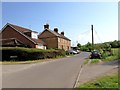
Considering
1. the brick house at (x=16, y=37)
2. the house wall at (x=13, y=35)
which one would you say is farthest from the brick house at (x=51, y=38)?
the house wall at (x=13, y=35)

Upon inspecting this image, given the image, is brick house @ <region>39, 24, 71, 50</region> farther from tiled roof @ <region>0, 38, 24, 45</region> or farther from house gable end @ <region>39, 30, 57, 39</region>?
tiled roof @ <region>0, 38, 24, 45</region>

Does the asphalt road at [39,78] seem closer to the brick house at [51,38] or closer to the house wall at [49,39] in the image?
the house wall at [49,39]

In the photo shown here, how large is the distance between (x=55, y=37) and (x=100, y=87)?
55.8 metres

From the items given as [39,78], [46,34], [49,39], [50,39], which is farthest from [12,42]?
[39,78]

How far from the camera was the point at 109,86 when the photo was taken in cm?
1140

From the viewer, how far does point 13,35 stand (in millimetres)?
49125

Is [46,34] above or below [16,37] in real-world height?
above

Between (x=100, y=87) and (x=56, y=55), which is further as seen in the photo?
(x=56, y=55)

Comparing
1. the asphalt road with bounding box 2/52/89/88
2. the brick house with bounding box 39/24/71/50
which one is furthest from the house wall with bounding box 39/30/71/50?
the asphalt road with bounding box 2/52/89/88

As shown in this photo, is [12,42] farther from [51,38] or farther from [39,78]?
[39,78]

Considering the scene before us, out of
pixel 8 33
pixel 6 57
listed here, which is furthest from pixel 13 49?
pixel 8 33

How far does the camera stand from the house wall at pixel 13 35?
158 feet

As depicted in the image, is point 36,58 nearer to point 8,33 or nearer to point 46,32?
point 8,33

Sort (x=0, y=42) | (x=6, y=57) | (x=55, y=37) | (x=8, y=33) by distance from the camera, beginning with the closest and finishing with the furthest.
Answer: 1. (x=6, y=57)
2. (x=0, y=42)
3. (x=8, y=33)
4. (x=55, y=37)
